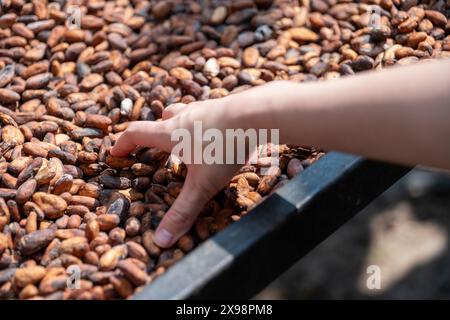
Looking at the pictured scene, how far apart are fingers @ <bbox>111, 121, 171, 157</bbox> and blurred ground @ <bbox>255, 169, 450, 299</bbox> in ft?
2.59

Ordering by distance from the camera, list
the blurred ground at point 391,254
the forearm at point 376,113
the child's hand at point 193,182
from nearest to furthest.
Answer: the forearm at point 376,113
the child's hand at point 193,182
the blurred ground at point 391,254

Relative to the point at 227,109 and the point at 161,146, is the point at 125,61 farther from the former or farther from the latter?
the point at 227,109

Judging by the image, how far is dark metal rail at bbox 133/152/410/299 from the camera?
36.5 inches

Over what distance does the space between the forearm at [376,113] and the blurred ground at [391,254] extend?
985 millimetres

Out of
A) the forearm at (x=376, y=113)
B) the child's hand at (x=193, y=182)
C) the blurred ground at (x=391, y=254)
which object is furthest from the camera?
the blurred ground at (x=391, y=254)

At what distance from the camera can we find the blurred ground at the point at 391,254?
6.02 feet

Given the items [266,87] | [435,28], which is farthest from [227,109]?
[435,28]

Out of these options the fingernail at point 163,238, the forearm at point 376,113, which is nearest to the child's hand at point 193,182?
the fingernail at point 163,238

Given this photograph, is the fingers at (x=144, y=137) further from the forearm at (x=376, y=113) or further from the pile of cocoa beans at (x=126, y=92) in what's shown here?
the forearm at (x=376, y=113)

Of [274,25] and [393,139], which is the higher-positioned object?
[393,139]

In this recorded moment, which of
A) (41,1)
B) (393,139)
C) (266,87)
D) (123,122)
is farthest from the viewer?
(41,1)

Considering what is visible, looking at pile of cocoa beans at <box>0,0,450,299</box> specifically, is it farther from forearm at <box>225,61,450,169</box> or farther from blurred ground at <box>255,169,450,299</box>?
blurred ground at <box>255,169,450,299</box>
